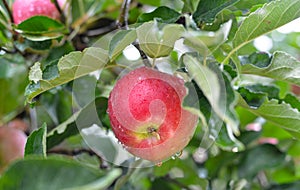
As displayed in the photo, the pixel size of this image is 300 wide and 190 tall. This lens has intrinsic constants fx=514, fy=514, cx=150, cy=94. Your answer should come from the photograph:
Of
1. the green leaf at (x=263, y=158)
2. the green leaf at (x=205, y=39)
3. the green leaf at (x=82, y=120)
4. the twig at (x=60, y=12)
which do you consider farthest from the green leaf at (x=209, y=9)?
the green leaf at (x=263, y=158)

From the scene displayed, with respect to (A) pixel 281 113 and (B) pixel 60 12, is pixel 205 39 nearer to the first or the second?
(A) pixel 281 113

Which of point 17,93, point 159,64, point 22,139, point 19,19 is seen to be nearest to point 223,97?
point 159,64

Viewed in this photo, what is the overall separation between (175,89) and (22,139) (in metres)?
0.57

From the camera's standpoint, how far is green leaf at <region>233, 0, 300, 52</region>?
2.25 feet

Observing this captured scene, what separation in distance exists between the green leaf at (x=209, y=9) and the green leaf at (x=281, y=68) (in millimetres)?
90

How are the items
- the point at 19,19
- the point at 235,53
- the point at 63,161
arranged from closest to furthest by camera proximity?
the point at 63,161 → the point at 235,53 → the point at 19,19

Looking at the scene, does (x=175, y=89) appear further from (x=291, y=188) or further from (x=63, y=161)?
(x=291, y=188)

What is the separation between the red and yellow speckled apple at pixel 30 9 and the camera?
963 mm

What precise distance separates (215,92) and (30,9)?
1.76 feet

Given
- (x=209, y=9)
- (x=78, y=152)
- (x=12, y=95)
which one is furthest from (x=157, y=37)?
(x=12, y=95)

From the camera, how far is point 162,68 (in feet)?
2.54

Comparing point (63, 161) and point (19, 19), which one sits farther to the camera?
point (19, 19)

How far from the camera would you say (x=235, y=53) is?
74 cm

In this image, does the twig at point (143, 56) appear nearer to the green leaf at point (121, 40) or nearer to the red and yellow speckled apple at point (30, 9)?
the green leaf at point (121, 40)
